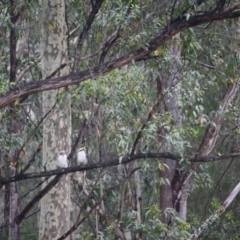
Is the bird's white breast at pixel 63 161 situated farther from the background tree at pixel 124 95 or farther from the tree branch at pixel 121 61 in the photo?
the tree branch at pixel 121 61

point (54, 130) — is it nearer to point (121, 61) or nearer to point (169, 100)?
point (169, 100)

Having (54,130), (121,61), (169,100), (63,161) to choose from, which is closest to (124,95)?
(121,61)

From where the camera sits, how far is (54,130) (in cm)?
941

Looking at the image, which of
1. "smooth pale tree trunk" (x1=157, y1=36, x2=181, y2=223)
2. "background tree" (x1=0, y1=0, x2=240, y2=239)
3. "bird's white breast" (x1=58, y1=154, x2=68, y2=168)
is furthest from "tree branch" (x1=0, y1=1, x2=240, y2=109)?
"bird's white breast" (x1=58, y1=154, x2=68, y2=168)

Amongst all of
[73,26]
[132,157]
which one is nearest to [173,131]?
[132,157]

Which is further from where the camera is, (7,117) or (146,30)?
(7,117)

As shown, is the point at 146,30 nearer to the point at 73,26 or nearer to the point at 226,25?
the point at 226,25

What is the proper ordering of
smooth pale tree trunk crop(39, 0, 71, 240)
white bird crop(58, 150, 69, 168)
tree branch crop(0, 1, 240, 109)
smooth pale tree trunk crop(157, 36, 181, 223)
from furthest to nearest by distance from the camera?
smooth pale tree trunk crop(39, 0, 71, 240), white bird crop(58, 150, 69, 168), smooth pale tree trunk crop(157, 36, 181, 223), tree branch crop(0, 1, 240, 109)

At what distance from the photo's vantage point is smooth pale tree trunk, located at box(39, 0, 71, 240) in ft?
30.4

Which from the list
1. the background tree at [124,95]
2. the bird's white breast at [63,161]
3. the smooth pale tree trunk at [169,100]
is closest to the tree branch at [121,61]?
the background tree at [124,95]

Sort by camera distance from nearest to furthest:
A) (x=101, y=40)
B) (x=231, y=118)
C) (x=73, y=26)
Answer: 1. (x=101, y=40)
2. (x=231, y=118)
3. (x=73, y=26)

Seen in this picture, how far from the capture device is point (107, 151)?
369 inches

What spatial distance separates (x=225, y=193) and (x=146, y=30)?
8.39 m

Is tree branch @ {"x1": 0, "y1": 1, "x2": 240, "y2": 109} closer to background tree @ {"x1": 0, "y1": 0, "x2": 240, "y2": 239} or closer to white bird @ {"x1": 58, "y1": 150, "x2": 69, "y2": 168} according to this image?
background tree @ {"x1": 0, "y1": 0, "x2": 240, "y2": 239}
